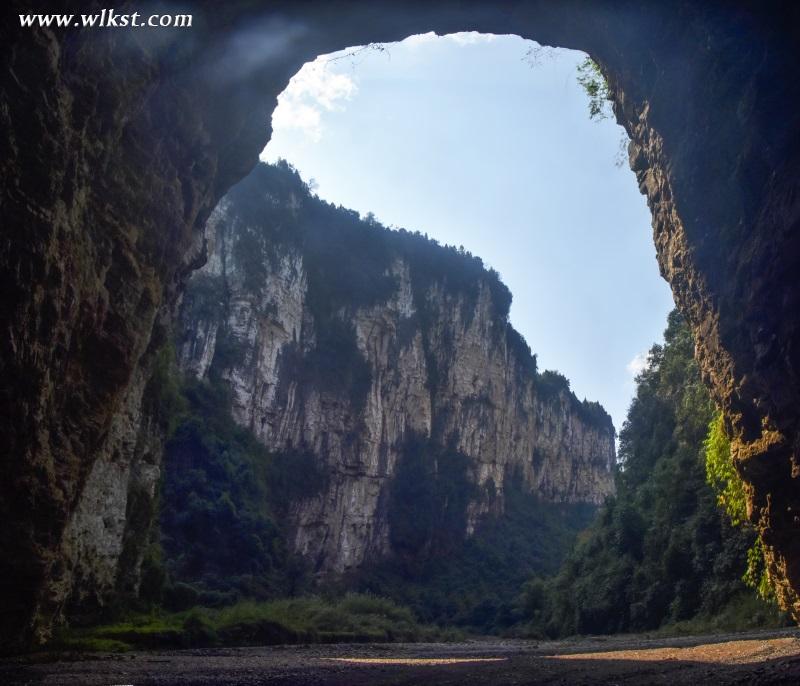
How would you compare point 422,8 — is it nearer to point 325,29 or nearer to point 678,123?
point 325,29

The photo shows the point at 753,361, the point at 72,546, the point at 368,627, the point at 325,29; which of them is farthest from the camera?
the point at 368,627

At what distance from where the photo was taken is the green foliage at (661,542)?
968 inches

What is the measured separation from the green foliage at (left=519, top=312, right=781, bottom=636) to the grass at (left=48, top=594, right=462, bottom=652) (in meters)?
8.30

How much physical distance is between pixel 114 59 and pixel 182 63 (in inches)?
83.2

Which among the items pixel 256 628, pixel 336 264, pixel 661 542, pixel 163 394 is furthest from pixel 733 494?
pixel 336 264

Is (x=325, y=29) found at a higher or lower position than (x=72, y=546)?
higher

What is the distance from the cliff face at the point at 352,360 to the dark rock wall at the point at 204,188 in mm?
43400

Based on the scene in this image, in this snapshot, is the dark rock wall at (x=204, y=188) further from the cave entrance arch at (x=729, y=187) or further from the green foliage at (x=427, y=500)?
the green foliage at (x=427, y=500)

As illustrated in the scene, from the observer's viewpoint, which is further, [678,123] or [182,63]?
[182,63]

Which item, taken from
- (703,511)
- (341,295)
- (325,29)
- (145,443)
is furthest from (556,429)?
(325,29)

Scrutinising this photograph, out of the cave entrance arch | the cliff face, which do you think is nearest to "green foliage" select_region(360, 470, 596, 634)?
the cliff face

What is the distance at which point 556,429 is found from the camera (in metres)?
103

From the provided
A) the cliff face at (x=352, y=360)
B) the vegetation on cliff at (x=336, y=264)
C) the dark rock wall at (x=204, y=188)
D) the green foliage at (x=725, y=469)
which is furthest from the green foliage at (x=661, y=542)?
the vegetation on cliff at (x=336, y=264)

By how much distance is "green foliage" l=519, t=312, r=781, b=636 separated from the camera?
24578mm
